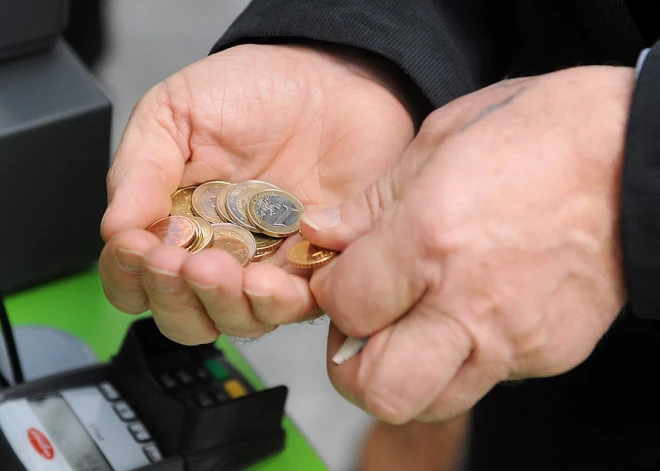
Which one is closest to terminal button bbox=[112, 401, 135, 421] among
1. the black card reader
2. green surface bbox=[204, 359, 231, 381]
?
the black card reader

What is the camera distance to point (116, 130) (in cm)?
147

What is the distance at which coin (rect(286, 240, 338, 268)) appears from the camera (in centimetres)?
66

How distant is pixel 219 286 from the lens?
59 cm

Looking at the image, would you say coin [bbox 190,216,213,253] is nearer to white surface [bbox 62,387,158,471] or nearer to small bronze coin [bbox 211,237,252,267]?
small bronze coin [bbox 211,237,252,267]

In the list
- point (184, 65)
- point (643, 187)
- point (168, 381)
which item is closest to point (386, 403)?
point (643, 187)

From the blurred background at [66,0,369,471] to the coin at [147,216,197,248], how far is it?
1.51ft

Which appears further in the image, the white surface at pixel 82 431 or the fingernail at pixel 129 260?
the white surface at pixel 82 431

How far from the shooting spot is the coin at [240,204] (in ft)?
2.62


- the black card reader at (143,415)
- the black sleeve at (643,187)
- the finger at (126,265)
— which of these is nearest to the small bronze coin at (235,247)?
the finger at (126,265)

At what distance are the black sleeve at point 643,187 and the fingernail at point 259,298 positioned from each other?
27 cm

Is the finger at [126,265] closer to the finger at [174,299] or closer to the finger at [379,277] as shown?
the finger at [174,299]

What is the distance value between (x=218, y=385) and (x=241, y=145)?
31 centimetres

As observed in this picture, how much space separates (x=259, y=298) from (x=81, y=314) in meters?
0.61

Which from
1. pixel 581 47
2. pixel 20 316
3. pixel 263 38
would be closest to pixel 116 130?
pixel 20 316
